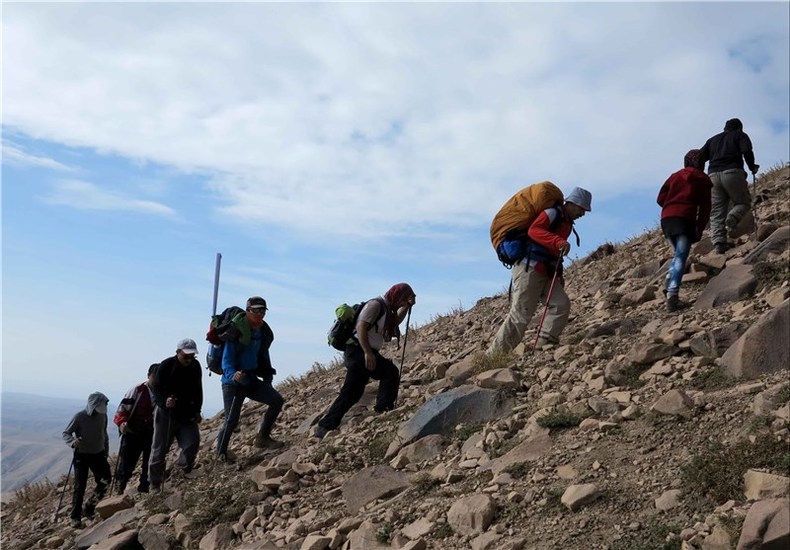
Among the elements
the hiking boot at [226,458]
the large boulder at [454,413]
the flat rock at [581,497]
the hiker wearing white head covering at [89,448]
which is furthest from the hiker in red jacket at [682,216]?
the hiker wearing white head covering at [89,448]

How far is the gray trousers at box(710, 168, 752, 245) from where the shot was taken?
10617mm

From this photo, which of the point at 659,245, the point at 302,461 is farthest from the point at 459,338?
the point at 302,461

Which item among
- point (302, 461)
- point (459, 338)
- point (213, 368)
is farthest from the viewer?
point (459, 338)

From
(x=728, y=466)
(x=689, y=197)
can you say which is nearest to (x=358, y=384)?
(x=689, y=197)

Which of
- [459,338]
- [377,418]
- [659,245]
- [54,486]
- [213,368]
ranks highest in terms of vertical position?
[659,245]

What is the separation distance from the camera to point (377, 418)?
30.1ft

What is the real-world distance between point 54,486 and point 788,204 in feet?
44.6

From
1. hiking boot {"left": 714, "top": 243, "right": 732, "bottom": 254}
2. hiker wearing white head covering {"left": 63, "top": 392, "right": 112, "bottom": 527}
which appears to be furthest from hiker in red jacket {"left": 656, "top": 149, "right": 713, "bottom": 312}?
hiker wearing white head covering {"left": 63, "top": 392, "right": 112, "bottom": 527}

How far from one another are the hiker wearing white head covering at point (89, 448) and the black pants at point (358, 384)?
11.4 feet

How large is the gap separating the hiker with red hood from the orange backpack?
1368 millimetres

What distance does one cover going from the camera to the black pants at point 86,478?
10.2 meters

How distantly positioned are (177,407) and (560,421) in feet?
17.2

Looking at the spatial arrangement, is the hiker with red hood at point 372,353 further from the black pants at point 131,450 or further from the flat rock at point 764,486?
the flat rock at point 764,486

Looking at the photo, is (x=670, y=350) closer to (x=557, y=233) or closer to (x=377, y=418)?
(x=557, y=233)
